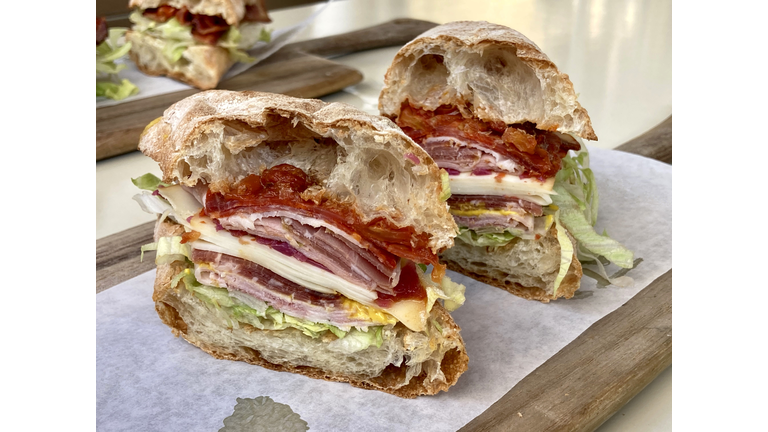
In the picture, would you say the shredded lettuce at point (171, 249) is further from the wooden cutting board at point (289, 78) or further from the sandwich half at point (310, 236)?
the wooden cutting board at point (289, 78)

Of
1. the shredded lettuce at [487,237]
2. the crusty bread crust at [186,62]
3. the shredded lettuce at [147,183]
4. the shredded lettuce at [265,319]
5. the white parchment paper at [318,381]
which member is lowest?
the white parchment paper at [318,381]

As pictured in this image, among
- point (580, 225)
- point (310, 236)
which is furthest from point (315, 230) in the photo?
point (580, 225)

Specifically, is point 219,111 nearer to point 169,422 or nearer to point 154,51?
point 169,422

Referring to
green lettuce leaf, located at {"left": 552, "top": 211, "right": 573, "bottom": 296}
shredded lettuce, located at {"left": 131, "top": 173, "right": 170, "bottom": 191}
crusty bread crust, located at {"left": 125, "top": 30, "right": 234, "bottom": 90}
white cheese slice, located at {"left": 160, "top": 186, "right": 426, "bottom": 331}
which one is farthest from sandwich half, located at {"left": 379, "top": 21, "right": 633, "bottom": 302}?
crusty bread crust, located at {"left": 125, "top": 30, "right": 234, "bottom": 90}

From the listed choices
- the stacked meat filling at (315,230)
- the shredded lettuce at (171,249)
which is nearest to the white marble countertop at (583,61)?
the stacked meat filling at (315,230)

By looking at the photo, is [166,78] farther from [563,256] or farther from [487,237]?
[563,256]
